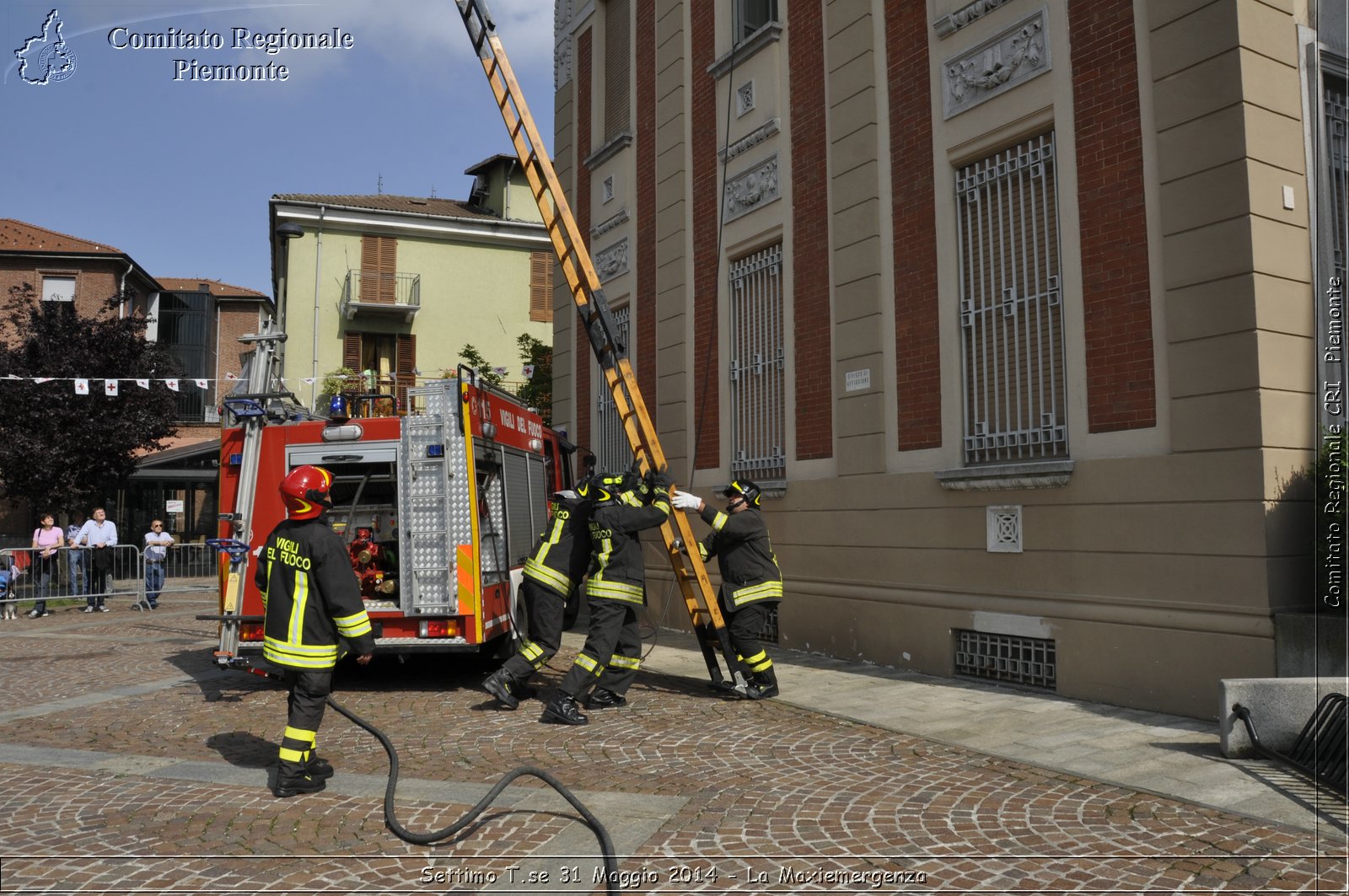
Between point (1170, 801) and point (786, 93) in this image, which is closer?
point (1170, 801)

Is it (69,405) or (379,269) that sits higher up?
(379,269)

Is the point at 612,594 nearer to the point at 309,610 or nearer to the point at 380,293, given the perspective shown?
the point at 309,610

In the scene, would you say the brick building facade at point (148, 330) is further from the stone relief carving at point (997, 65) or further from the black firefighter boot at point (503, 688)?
the stone relief carving at point (997, 65)

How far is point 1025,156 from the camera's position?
8125 millimetres

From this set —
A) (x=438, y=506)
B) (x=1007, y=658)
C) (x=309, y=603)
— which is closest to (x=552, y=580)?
(x=438, y=506)

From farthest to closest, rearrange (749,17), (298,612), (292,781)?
(749,17) < (298,612) < (292,781)

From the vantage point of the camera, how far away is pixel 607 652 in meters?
7.07

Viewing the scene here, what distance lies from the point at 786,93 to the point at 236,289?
37.7 m

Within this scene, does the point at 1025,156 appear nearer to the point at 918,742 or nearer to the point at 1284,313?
the point at 1284,313

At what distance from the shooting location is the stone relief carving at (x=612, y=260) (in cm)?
1395

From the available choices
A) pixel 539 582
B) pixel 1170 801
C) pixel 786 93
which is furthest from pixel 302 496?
pixel 786 93

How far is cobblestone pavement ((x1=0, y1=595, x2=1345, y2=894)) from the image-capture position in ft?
12.9

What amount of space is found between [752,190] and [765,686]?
5.97 m

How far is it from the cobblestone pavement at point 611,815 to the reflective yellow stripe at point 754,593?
0.80 meters
